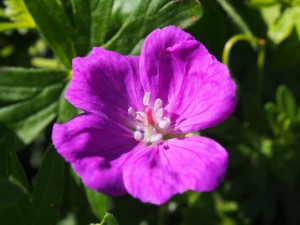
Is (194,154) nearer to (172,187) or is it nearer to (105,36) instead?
(172,187)

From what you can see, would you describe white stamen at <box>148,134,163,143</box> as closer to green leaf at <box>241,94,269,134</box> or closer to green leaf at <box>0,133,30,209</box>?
green leaf at <box>0,133,30,209</box>

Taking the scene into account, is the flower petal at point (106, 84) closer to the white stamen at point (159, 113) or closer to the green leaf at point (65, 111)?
the white stamen at point (159, 113)

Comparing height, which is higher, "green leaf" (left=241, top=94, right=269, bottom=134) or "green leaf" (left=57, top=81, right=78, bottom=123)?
"green leaf" (left=57, top=81, right=78, bottom=123)

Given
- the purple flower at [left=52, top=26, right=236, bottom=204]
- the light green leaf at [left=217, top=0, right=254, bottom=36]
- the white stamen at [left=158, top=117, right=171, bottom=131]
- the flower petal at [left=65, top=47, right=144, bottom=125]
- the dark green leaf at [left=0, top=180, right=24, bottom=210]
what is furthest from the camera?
the light green leaf at [left=217, top=0, right=254, bottom=36]

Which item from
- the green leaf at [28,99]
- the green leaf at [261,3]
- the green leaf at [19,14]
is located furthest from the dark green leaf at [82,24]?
the green leaf at [261,3]

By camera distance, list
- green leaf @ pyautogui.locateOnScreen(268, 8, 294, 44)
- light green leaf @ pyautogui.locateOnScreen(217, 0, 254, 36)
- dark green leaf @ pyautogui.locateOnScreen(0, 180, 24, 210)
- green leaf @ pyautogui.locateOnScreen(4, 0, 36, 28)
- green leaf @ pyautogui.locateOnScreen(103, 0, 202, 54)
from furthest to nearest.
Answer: green leaf @ pyautogui.locateOnScreen(268, 8, 294, 44) < light green leaf @ pyautogui.locateOnScreen(217, 0, 254, 36) < green leaf @ pyautogui.locateOnScreen(4, 0, 36, 28) < green leaf @ pyautogui.locateOnScreen(103, 0, 202, 54) < dark green leaf @ pyautogui.locateOnScreen(0, 180, 24, 210)

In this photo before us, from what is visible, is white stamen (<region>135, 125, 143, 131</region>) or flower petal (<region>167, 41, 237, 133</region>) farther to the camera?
white stamen (<region>135, 125, 143, 131</region>)

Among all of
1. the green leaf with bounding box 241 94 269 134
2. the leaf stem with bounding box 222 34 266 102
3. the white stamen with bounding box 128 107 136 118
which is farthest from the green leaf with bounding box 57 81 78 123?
the green leaf with bounding box 241 94 269 134

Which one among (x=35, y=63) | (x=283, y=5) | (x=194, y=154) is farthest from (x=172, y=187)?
(x=35, y=63)
